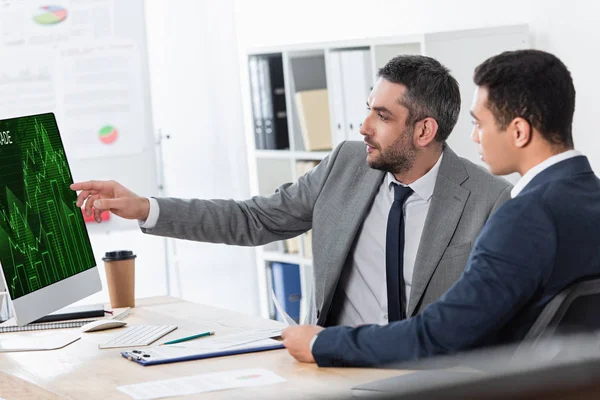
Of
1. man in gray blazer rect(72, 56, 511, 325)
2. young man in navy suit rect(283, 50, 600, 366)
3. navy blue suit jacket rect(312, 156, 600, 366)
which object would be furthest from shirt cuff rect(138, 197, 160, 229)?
navy blue suit jacket rect(312, 156, 600, 366)

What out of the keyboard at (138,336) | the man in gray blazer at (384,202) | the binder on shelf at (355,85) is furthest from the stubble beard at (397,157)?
the binder on shelf at (355,85)

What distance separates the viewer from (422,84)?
2.06 metres

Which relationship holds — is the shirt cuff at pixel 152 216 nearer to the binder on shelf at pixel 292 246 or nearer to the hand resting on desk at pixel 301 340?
the hand resting on desk at pixel 301 340

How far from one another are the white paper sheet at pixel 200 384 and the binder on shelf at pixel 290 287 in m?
2.82

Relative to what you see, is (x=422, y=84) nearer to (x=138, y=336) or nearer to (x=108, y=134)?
(x=138, y=336)

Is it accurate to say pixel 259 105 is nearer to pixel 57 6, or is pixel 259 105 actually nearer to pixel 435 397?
pixel 57 6

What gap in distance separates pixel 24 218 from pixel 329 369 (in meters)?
0.80

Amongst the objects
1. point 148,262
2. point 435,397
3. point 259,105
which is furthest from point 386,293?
point 148,262

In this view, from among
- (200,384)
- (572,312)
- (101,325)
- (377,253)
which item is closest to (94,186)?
(101,325)

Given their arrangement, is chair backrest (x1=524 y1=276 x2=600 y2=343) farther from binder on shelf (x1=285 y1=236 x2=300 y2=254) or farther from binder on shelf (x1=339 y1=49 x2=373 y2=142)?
binder on shelf (x1=285 y1=236 x2=300 y2=254)

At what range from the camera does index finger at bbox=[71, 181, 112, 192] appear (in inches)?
78.7

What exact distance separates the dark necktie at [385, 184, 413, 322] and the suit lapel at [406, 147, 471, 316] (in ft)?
0.25

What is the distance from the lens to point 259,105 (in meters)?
4.21

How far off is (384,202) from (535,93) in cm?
80
